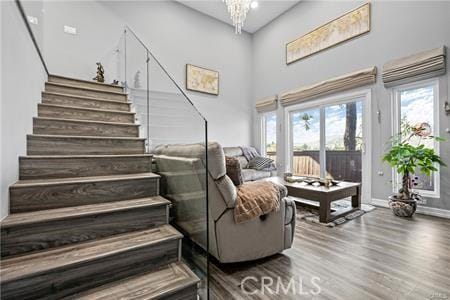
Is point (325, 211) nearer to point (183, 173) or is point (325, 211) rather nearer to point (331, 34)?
point (183, 173)

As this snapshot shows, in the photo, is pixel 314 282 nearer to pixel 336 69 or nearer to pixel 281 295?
pixel 281 295

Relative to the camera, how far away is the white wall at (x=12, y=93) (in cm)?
117

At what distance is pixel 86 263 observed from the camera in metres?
1.15

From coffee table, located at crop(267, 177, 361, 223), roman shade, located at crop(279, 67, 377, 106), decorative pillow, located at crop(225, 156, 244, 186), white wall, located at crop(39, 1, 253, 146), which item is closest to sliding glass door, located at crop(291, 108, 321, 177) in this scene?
roman shade, located at crop(279, 67, 377, 106)

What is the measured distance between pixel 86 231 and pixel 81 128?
134cm

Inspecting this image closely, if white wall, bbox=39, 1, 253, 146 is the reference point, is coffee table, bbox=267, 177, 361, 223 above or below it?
below

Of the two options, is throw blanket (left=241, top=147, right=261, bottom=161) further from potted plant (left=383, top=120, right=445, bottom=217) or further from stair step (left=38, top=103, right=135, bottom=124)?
stair step (left=38, top=103, right=135, bottom=124)

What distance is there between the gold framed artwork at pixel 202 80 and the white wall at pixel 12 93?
3.72m

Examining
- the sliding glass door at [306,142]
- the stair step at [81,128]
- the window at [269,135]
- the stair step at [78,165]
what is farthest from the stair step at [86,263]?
the window at [269,135]

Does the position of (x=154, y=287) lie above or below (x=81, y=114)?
below

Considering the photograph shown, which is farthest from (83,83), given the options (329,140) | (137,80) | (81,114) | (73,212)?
(329,140)

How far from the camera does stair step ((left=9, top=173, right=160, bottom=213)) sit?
52.7 inches

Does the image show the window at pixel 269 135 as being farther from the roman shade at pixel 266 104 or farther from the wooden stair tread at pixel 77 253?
the wooden stair tread at pixel 77 253

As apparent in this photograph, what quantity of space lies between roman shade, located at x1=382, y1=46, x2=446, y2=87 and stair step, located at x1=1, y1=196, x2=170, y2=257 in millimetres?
4094
